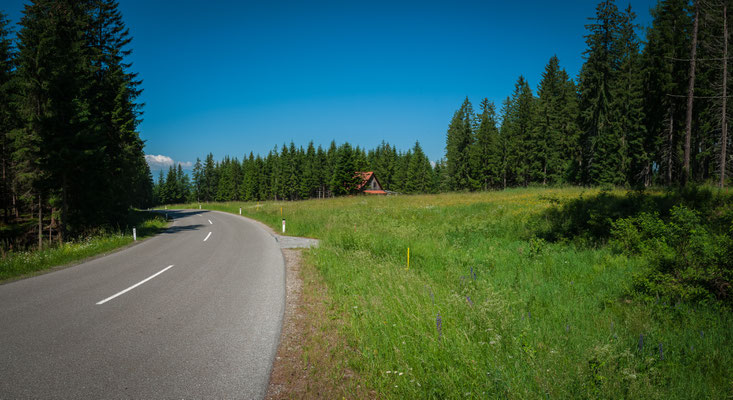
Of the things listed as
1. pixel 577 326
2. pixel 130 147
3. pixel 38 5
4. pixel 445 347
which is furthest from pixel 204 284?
pixel 130 147

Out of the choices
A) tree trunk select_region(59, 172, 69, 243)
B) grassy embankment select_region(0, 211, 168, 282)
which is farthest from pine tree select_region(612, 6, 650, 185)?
tree trunk select_region(59, 172, 69, 243)

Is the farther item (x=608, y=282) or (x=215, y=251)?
(x=215, y=251)

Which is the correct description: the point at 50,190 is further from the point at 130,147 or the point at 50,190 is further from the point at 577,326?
the point at 577,326

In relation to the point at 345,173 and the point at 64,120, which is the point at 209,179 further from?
the point at 64,120

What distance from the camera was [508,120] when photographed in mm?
52188

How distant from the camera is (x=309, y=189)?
249 feet

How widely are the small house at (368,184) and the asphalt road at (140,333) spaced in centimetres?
6042

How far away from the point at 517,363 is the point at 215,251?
1198 centimetres

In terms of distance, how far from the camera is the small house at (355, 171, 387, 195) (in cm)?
6838

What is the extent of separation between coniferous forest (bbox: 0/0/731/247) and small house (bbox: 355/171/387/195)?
17.1 feet

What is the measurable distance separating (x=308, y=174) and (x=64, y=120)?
200ft

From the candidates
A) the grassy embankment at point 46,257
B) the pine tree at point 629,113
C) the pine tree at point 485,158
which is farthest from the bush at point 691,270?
the pine tree at point 485,158

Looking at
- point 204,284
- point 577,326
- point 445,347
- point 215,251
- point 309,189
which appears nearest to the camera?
point 445,347

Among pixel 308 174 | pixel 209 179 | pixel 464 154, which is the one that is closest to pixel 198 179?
pixel 209 179
